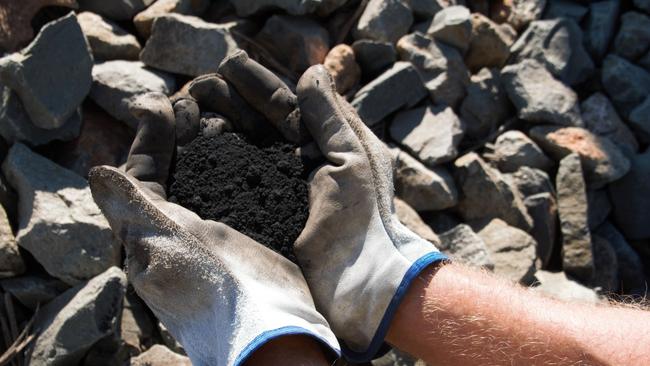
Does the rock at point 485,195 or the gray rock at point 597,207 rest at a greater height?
the rock at point 485,195

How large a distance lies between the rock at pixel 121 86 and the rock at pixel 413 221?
3.87ft

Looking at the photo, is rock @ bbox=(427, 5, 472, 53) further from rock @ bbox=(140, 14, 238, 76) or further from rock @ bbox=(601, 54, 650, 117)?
rock @ bbox=(140, 14, 238, 76)

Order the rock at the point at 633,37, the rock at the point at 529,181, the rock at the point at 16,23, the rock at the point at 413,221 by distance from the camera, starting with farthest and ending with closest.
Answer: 1. the rock at the point at 633,37
2. the rock at the point at 529,181
3. the rock at the point at 413,221
4. the rock at the point at 16,23

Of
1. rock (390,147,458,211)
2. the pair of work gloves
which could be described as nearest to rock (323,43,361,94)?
rock (390,147,458,211)

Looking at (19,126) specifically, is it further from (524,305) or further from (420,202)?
(524,305)

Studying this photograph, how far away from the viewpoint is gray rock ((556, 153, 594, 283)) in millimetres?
3426

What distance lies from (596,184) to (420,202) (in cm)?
109

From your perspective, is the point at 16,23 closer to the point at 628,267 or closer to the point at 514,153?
the point at 514,153

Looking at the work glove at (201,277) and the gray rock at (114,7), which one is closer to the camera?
the work glove at (201,277)

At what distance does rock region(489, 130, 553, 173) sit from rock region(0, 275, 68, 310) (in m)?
2.20

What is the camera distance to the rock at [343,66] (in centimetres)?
335

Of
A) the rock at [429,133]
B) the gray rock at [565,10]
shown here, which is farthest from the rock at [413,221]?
the gray rock at [565,10]

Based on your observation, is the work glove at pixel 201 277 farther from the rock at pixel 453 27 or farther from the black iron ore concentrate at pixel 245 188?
the rock at pixel 453 27

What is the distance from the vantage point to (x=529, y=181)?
3.60 meters
